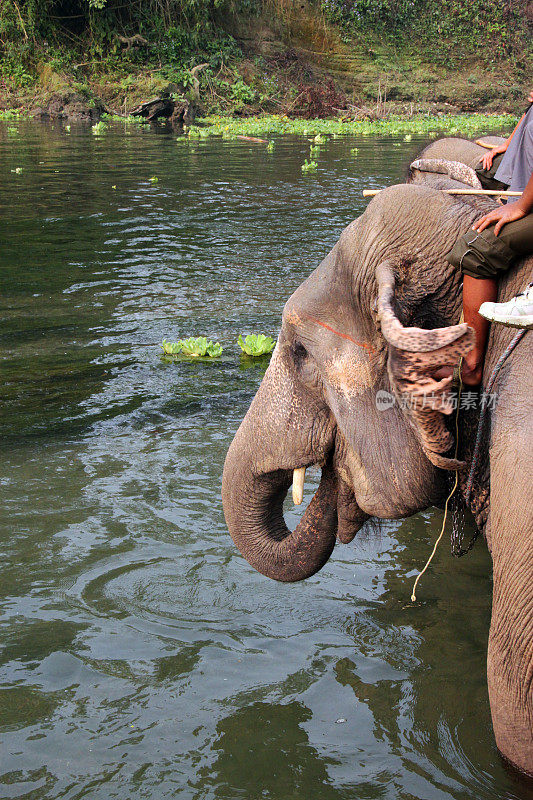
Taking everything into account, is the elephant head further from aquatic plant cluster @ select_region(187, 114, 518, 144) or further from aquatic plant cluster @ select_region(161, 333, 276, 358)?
aquatic plant cluster @ select_region(187, 114, 518, 144)

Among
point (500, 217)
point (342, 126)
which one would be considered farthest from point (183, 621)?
point (342, 126)

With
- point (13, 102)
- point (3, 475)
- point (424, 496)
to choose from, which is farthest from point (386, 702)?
point (13, 102)

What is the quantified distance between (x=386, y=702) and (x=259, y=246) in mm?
8137

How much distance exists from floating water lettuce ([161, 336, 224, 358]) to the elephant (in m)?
3.52

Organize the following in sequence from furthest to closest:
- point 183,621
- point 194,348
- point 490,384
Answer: point 194,348
point 183,621
point 490,384

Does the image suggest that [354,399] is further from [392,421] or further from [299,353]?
[299,353]

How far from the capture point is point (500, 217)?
8.49ft

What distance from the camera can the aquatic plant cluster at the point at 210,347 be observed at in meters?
6.71

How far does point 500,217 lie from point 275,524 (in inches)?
56.7

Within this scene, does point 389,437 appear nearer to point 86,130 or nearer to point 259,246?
point 259,246

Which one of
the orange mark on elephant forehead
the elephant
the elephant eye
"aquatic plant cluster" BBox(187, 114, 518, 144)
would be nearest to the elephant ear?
the elephant

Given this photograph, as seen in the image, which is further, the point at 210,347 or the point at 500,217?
the point at 210,347

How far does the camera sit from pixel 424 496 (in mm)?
2781

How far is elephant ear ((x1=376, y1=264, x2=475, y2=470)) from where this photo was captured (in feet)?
7.36
